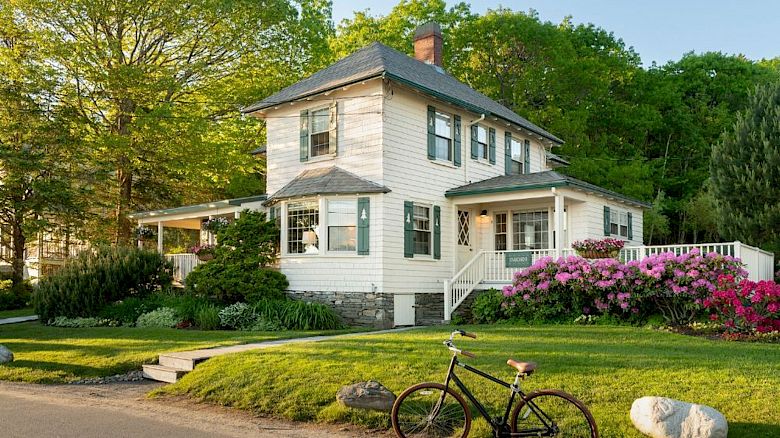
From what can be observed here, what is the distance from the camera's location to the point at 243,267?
17.0 meters

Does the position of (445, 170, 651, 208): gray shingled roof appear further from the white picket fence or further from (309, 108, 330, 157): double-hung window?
(309, 108, 330, 157): double-hung window

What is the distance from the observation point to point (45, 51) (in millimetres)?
22578

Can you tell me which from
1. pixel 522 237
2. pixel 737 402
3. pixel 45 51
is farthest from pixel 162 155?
pixel 737 402

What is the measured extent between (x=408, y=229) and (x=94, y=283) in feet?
28.5

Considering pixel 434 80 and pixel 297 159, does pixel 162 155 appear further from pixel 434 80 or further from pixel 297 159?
pixel 434 80

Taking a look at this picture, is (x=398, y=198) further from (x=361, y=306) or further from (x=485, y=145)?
(x=485, y=145)

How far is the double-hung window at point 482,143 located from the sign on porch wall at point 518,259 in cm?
386

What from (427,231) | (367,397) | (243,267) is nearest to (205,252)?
(243,267)

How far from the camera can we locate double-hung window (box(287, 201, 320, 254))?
1692 centimetres

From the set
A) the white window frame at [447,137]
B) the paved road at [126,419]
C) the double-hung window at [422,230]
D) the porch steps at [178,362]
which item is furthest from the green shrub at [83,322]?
the white window frame at [447,137]

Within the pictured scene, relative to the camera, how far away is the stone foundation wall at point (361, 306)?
16.0 meters

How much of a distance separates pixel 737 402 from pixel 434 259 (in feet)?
36.5

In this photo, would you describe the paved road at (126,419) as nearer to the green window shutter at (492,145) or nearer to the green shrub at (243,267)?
the green shrub at (243,267)

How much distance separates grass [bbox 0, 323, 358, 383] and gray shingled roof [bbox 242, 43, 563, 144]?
649cm
